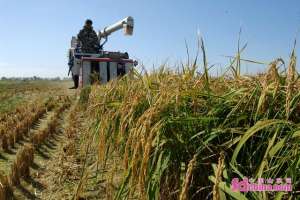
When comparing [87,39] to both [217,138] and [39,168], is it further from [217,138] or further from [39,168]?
[217,138]

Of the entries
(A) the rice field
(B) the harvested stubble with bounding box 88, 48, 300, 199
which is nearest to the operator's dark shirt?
(A) the rice field

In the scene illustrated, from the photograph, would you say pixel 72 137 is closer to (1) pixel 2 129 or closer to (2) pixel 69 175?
(1) pixel 2 129

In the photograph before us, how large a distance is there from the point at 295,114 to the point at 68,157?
355cm

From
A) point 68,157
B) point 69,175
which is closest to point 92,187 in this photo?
point 69,175

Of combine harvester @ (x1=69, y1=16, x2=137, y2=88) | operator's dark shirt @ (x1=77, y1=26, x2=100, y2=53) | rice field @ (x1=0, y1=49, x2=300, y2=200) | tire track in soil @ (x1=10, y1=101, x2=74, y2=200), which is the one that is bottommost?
tire track in soil @ (x1=10, y1=101, x2=74, y2=200)

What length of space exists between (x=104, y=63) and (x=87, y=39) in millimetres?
2078

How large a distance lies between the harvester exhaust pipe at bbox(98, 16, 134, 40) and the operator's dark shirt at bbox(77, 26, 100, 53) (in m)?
0.94

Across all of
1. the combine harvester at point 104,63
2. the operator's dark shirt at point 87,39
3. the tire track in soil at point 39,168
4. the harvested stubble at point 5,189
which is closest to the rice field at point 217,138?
the harvested stubble at point 5,189

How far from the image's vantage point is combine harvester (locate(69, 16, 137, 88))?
1584 centimetres

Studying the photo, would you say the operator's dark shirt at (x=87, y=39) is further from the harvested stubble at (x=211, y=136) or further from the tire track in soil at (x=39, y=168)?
the harvested stubble at (x=211, y=136)

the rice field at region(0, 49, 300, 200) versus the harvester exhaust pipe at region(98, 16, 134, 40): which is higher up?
the harvester exhaust pipe at region(98, 16, 134, 40)

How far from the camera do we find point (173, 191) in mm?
2363

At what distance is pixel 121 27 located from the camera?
17.2 meters

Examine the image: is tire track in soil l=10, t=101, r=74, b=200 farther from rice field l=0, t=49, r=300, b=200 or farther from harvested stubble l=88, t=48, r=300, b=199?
harvested stubble l=88, t=48, r=300, b=199
